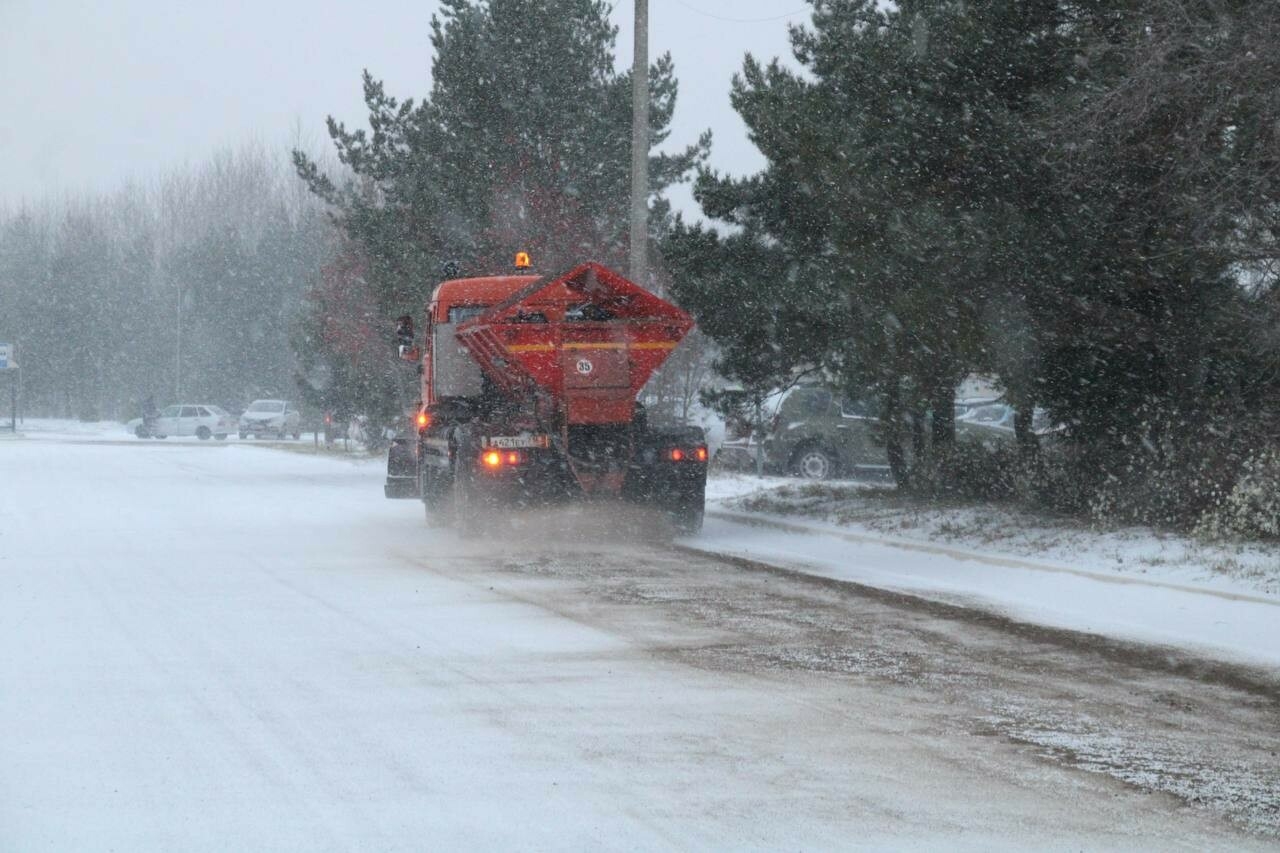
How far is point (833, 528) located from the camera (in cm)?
1677

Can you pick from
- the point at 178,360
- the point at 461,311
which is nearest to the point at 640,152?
the point at 461,311

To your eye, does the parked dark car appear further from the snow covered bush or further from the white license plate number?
the snow covered bush

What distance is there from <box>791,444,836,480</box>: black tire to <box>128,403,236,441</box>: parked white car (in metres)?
45.2

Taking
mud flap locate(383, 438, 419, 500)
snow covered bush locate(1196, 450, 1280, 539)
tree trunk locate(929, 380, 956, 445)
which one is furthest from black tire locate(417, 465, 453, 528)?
snow covered bush locate(1196, 450, 1280, 539)

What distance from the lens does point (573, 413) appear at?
1655cm

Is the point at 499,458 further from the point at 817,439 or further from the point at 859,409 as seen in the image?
the point at 817,439

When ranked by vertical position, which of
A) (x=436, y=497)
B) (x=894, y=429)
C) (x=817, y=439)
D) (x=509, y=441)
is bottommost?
(x=436, y=497)

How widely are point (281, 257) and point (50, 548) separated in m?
76.4

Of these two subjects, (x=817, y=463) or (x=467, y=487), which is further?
(x=817, y=463)

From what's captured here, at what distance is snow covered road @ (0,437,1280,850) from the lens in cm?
552

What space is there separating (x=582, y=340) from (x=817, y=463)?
11.1 m

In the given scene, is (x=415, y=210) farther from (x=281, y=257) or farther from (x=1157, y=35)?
(x=281, y=257)

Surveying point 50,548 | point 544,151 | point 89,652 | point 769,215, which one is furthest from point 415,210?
point 89,652

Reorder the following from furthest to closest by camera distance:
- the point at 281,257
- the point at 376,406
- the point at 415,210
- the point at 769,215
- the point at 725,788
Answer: the point at 281,257 → the point at 376,406 → the point at 415,210 → the point at 769,215 → the point at 725,788
